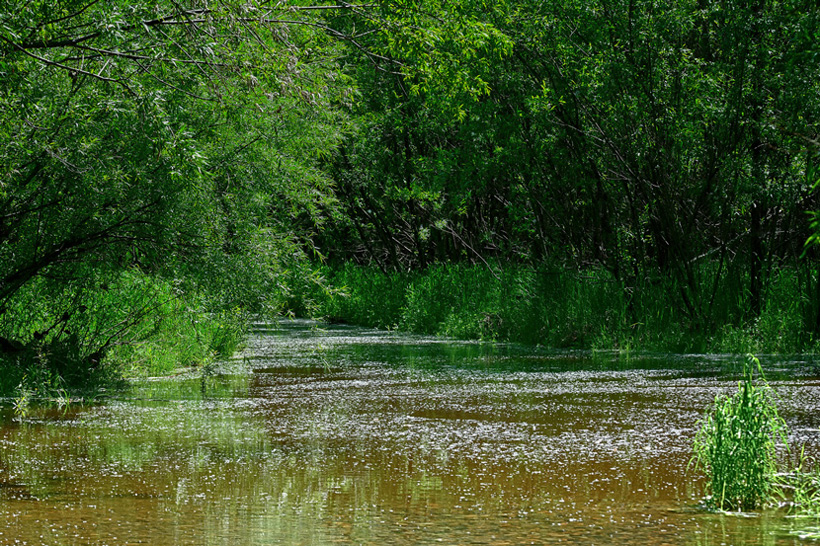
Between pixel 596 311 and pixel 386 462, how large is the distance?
11.5 m

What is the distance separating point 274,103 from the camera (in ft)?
47.3

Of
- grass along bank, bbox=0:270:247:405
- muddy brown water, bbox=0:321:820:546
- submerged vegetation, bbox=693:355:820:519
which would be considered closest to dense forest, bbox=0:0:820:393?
grass along bank, bbox=0:270:247:405

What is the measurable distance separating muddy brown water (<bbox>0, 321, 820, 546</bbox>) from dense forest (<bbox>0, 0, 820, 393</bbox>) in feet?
4.73

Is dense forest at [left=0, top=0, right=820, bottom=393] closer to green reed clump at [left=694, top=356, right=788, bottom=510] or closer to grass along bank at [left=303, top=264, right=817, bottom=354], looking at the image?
grass along bank at [left=303, top=264, right=817, bottom=354]

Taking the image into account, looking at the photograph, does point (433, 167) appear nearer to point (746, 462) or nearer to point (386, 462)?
point (386, 462)

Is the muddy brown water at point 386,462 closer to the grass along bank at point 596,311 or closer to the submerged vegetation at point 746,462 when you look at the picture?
the submerged vegetation at point 746,462

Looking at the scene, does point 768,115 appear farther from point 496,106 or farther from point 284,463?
point 284,463

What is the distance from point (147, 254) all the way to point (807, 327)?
341 inches

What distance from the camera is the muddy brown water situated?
5008 mm

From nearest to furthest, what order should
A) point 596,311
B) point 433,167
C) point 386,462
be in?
point 386,462
point 596,311
point 433,167

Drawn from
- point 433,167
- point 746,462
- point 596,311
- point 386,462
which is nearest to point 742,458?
point 746,462

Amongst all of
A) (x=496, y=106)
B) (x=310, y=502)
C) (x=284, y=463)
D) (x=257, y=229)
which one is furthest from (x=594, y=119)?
(x=310, y=502)

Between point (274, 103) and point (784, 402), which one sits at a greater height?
point (274, 103)

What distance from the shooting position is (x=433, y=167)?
22328 mm
